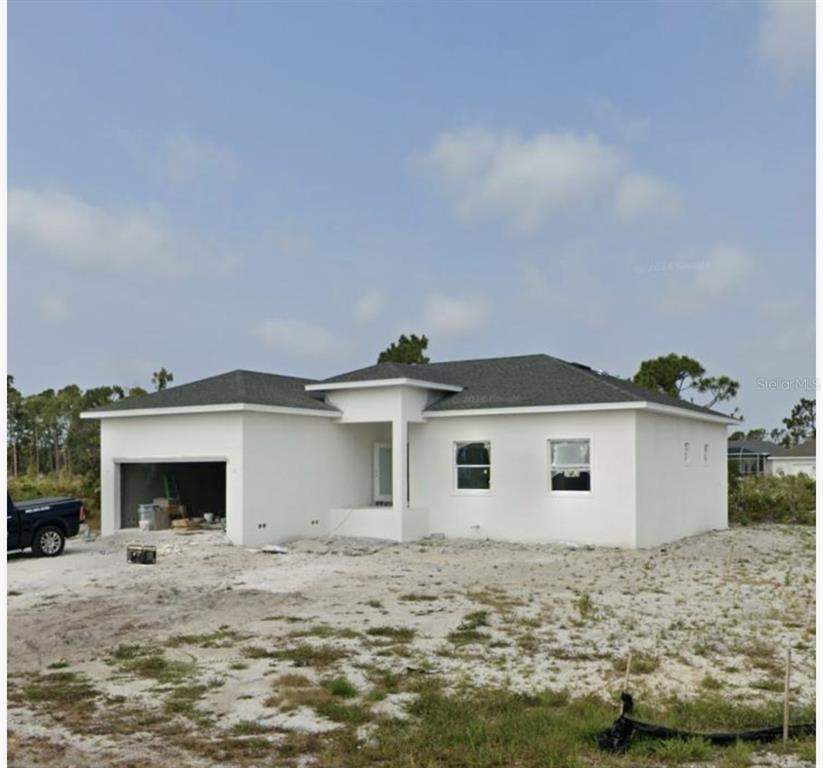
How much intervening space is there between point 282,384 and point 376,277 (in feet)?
19.3

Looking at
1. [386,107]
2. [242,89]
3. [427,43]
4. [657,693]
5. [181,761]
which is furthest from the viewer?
[386,107]

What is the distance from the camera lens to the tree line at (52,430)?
38.3 meters

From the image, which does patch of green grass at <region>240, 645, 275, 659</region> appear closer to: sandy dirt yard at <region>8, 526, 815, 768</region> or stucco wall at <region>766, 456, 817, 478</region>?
sandy dirt yard at <region>8, 526, 815, 768</region>

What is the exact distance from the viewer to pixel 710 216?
57.3ft

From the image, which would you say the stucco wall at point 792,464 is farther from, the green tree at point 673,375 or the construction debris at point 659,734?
the construction debris at point 659,734

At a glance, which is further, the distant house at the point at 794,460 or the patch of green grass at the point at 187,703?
the distant house at the point at 794,460

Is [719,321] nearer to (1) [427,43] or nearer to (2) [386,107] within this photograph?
(2) [386,107]

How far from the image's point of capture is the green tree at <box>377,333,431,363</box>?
37.0m

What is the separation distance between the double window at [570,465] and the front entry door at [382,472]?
460 cm

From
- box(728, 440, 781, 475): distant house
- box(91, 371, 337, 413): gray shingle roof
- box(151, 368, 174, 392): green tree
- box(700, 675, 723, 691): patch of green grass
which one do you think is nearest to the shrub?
box(91, 371, 337, 413): gray shingle roof

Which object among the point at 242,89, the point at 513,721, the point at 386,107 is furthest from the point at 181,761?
the point at 386,107

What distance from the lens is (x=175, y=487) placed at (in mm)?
20766

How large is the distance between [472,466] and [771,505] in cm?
1135

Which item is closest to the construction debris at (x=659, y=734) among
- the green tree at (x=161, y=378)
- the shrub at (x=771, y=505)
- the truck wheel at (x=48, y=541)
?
the truck wheel at (x=48, y=541)
